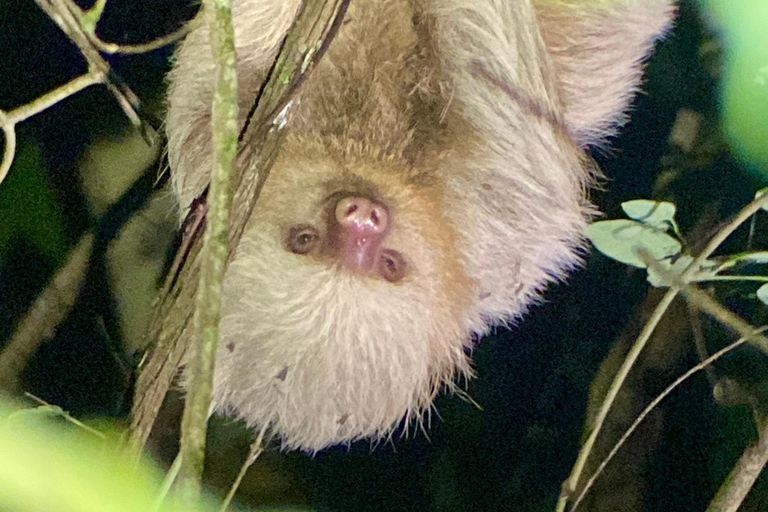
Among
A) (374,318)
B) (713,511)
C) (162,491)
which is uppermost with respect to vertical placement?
(374,318)

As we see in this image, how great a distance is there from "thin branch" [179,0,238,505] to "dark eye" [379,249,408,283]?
23.1 inches

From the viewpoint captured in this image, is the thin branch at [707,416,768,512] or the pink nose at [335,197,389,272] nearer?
the thin branch at [707,416,768,512]

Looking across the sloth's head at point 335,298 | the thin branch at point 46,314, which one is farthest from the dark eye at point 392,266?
the thin branch at point 46,314

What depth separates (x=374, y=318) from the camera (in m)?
1.29

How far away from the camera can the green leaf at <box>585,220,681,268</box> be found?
107 cm

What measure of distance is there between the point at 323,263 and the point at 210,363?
589mm

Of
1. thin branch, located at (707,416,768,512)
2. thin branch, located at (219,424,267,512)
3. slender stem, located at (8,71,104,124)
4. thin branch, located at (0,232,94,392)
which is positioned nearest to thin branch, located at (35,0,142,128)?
slender stem, located at (8,71,104,124)

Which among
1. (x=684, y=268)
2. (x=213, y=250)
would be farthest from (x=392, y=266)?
(x=213, y=250)

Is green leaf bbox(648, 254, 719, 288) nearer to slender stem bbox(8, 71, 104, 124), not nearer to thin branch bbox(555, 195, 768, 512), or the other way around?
thin branch bbox(555, 195, 768, 512)

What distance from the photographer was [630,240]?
109 centimetres

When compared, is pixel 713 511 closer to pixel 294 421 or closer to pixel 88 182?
pixel 294 421

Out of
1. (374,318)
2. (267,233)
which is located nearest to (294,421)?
(374,318)

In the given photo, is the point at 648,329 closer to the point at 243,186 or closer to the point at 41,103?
the point at 243,186

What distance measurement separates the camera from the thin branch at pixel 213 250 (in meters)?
0.64
